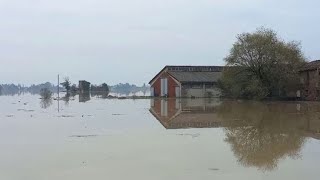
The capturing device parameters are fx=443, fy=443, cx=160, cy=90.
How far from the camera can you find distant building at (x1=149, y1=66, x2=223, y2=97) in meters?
75.1

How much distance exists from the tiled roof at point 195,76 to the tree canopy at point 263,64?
1333 centimetres

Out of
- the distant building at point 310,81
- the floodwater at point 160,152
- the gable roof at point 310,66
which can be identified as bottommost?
the floodwater at point 160,152

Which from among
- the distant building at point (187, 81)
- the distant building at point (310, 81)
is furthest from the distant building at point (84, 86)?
the distant building at point (310, 81)

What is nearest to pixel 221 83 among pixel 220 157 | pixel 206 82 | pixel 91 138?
pixel 206 82

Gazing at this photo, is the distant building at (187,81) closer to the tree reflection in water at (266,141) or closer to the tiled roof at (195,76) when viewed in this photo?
the tiled roof at (195,76)

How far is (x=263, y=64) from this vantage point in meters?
59.8

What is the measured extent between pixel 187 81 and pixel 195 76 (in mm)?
3746

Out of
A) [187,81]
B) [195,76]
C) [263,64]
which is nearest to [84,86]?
[195,76]

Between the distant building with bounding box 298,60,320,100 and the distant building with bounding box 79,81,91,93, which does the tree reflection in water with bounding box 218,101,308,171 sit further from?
the distant building with bounding box 79,81,91,93

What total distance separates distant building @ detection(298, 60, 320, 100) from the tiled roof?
16077mm

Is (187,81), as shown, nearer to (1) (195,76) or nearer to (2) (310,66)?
(1) (195,76)

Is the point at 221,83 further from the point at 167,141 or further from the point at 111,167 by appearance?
the point at 111,167

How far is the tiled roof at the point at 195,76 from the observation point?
75.9 meters

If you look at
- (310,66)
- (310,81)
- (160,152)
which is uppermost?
(310,66)
